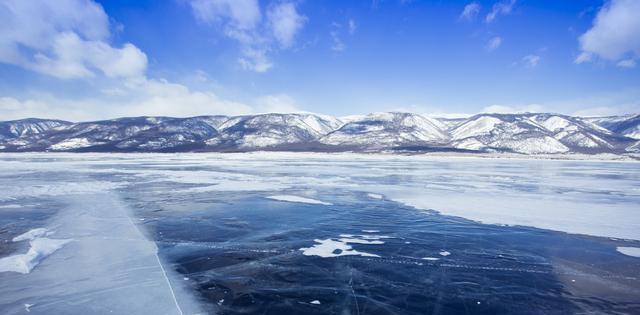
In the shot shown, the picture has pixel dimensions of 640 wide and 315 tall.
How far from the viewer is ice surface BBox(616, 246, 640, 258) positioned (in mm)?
8875

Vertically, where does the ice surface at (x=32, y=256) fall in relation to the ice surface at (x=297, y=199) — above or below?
below

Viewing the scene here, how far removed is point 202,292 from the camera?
6.44 metres

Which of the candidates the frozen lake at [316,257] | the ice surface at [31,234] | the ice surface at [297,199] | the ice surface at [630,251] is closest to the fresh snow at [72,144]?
the ice surface at [297,199]

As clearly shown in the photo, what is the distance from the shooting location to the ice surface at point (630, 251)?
8.88 meters

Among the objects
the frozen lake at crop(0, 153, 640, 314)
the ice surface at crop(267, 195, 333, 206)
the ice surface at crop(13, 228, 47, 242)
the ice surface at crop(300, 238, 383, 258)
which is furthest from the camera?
the ice surface at crop(267, 195, 333, 206)

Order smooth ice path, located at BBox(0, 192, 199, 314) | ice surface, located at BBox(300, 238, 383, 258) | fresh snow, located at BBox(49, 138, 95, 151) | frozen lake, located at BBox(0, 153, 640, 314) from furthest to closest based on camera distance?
fresh snow, located at BBox(49, 138, 95, 151), ice surface, located at BBox(300, 238, 383, 258), frozen lake, located at BBox(0, 153, 640, 314), smooth ice path, located at BBox(0, 192, 199, 314)

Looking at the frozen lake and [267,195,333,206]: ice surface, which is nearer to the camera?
the frozen lake

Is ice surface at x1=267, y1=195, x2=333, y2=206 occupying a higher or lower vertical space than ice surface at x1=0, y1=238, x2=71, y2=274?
higher

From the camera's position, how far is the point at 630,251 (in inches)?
359

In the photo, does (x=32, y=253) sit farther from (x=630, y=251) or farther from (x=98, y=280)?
(x=630, y=251)

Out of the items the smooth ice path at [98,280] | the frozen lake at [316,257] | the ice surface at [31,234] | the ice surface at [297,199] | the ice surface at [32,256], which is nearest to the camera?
the smooth ice path at [98,280]

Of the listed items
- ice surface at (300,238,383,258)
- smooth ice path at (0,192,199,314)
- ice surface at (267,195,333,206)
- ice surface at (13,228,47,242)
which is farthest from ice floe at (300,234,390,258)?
ice surface at (13,228,47,242)

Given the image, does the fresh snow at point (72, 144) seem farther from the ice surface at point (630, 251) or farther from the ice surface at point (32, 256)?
the ice surface at point (630, 251)

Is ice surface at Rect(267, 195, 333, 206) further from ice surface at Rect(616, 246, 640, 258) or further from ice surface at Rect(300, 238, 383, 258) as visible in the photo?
ice surface at Rect(616, 246, 640, 258)
